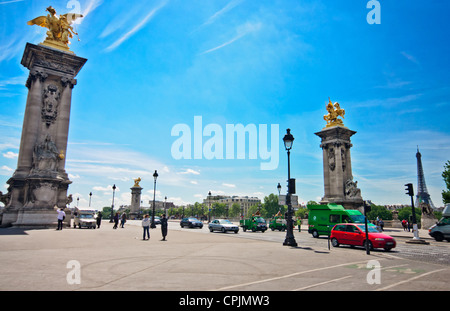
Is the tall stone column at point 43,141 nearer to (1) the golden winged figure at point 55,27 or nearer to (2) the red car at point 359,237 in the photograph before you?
(1) the golden winged figure at point 55,27

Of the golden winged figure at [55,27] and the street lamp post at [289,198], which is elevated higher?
the golden winged figure at [55,27]

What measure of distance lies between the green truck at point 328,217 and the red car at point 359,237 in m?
4.98

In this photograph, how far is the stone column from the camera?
43.2 m

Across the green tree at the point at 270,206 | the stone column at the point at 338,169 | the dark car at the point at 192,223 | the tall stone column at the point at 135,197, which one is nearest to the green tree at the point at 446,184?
the stone column at the point at 338,169

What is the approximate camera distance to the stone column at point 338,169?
43156 millimetres

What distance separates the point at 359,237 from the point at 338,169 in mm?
29531

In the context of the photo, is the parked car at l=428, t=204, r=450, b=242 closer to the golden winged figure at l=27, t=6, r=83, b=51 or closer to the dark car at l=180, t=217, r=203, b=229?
the dark car at l=180, t=217, r=203, b=229

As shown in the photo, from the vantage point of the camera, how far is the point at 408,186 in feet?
72.9

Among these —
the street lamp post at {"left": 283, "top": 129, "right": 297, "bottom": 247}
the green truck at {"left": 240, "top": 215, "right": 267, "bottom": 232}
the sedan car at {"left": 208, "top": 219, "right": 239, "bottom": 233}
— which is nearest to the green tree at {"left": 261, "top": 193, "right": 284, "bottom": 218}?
the green truck at {"left": 240, "top": 215, "right": 267, "bottom": 232}

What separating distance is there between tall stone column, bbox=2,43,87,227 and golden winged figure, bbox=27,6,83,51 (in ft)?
7.93

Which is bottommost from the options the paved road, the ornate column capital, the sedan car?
the sedan car

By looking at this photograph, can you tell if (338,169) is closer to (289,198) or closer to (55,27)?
(289,198)

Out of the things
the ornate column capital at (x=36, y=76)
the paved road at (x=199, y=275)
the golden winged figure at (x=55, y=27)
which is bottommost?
the paved road at (x=199, y=275)
